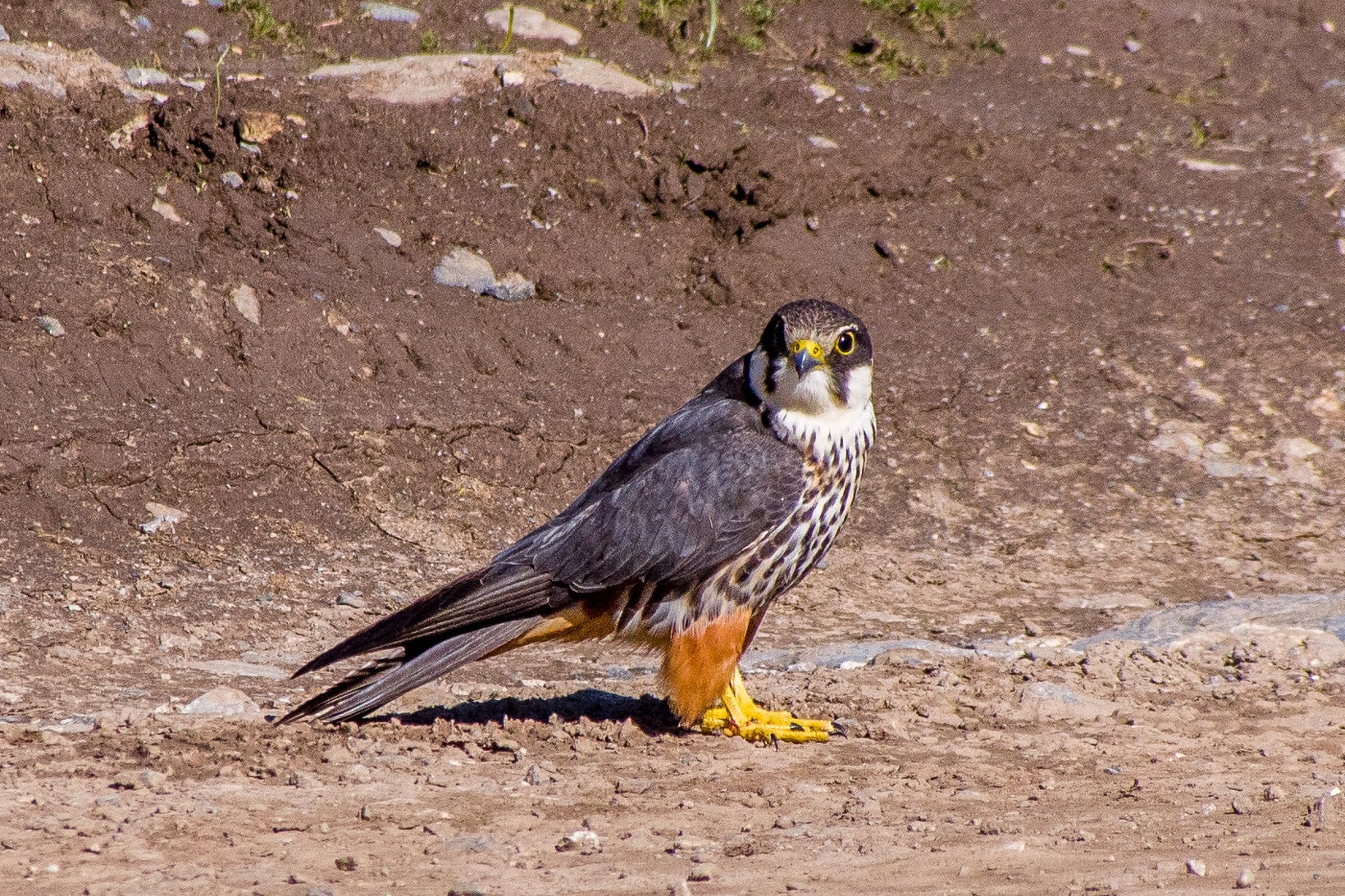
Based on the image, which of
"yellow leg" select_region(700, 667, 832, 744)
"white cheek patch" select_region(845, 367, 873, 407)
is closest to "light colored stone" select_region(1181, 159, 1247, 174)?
"white cheek patch" select_region(845, 367, 873, 407)

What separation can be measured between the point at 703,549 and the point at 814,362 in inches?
25.3

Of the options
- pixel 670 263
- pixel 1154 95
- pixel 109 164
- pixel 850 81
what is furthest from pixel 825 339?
pixel 1154 95

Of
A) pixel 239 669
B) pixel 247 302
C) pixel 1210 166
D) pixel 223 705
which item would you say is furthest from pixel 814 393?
pixel 1210 166

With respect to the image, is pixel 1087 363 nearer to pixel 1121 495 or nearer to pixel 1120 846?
pixel 1121 495

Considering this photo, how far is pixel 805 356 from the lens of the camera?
4387 mm

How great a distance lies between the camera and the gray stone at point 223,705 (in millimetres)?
4367

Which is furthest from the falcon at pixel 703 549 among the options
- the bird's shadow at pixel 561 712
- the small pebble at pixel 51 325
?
the small pebble at pixel 51 325

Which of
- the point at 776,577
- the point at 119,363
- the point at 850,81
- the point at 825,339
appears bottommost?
the point at 119,363

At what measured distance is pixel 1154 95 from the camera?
967cm

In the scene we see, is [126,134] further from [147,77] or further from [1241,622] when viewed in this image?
[1241,622]

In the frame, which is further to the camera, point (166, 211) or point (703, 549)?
point (166, 211)

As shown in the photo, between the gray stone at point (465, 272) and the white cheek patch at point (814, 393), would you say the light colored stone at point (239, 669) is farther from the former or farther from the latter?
the gray stone at point (465, 272)

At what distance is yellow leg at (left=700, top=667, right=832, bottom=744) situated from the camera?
4.45 meters

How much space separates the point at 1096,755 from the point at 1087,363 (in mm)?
3709
